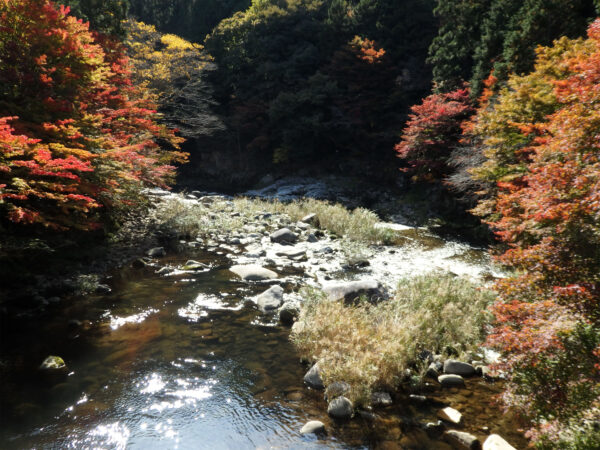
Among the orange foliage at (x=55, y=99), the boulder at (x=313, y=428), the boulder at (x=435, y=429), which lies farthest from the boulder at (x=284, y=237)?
the boulder at (x=435, y=429)

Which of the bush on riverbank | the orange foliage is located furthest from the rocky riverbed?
the bush on riverbank

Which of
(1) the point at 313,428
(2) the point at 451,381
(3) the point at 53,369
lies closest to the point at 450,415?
(2) the point at 451,381

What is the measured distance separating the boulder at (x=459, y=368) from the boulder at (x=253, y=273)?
4.13 metres

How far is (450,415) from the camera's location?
139 inches

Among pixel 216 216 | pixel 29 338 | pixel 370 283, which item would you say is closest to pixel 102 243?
pixel 29 338

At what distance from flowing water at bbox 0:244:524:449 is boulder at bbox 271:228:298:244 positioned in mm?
4530

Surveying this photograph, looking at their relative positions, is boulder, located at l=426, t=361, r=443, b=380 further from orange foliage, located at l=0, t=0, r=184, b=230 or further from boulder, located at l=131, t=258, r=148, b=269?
boulder, located at l=131, t=258, r=148, b=269

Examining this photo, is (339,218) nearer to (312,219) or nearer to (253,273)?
(312,219)

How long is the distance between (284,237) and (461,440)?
7580mm

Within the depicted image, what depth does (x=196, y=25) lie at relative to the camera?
31.5m

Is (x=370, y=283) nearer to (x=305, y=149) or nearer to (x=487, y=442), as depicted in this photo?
(x=487, y=442)

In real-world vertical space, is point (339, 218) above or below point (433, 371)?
above

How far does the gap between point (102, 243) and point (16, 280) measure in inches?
85.4

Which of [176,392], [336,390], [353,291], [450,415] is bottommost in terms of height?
[176,392]
